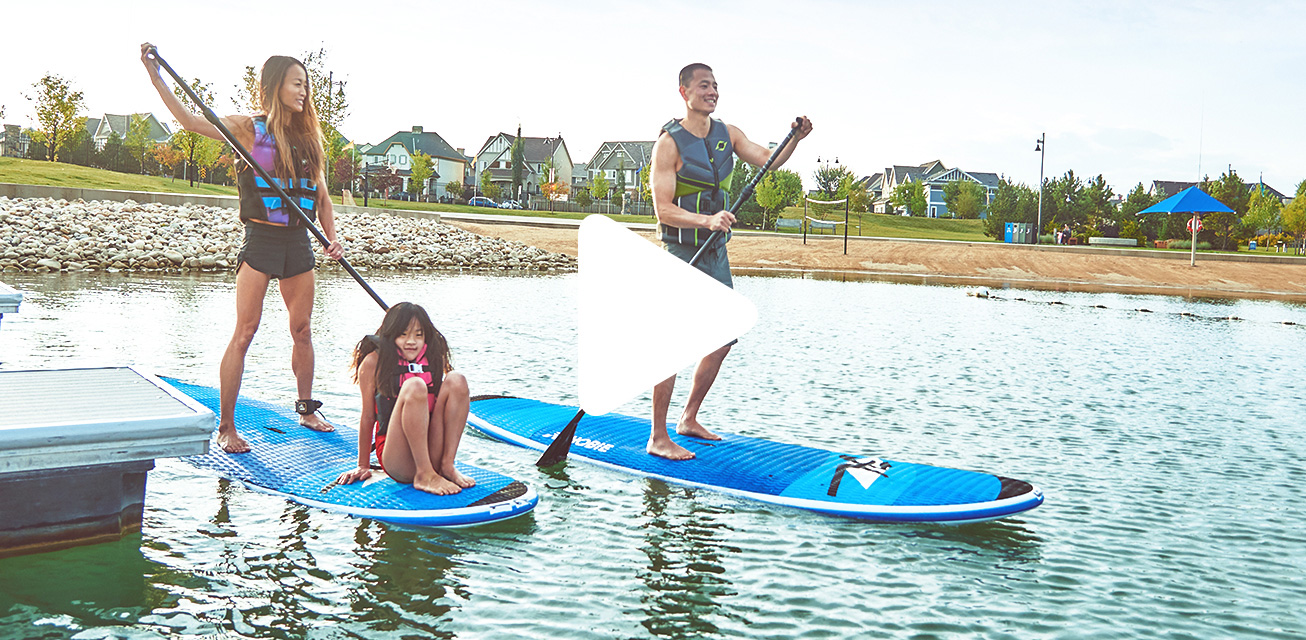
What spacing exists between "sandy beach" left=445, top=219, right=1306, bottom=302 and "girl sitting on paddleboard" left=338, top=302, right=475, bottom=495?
1144 inches

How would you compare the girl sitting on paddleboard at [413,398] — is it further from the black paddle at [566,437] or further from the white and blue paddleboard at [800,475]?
the white and blue paddleboard at [800,475]

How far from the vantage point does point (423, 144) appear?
106188mm

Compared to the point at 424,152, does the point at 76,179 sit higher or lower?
lower

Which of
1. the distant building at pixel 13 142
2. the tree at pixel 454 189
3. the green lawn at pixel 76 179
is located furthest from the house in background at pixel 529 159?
the green lawn at pixel 76 179

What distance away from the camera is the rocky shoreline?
75.6 feet

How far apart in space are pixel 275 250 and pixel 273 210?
23 cm

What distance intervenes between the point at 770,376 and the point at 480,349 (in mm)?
3512

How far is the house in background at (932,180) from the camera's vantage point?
112625mm

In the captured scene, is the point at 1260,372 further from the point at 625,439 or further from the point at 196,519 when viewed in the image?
the point at 196,519

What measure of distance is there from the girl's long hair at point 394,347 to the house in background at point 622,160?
95350mm

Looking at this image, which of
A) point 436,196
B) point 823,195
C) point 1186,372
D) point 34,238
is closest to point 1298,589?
point 1186,372

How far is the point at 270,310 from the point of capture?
49.2ft

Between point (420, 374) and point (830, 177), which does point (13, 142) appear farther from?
point (420, 374)

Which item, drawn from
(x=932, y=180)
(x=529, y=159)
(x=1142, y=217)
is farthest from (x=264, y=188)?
(x=932, y=180)
